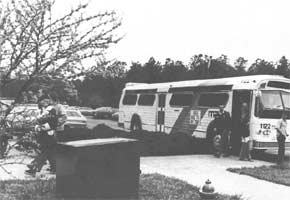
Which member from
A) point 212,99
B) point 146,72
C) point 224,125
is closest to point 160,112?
point 212,99

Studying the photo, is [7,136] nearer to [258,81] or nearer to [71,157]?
[71,157]

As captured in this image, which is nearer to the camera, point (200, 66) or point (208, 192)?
point (208, 192)

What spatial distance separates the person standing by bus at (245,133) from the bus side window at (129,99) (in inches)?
397

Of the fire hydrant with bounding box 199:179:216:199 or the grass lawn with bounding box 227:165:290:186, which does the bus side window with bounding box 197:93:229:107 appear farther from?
the fire hydrant with bounding box 199:179:216:199

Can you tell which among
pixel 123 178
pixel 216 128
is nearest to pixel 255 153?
pixel 216 128

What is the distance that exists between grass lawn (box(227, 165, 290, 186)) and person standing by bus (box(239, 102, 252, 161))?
182cm

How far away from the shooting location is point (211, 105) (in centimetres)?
1739

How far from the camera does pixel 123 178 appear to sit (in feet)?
22.4

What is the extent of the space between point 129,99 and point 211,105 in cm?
857

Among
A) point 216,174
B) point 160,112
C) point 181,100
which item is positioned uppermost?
point 181,100

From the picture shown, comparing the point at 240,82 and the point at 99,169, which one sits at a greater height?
the point at 240,82

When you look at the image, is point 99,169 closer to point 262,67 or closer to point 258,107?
point 258,107

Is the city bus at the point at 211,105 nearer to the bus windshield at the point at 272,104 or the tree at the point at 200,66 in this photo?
the bus windshield at the point at 272,104

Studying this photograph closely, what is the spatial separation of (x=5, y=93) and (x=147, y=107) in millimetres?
18218
